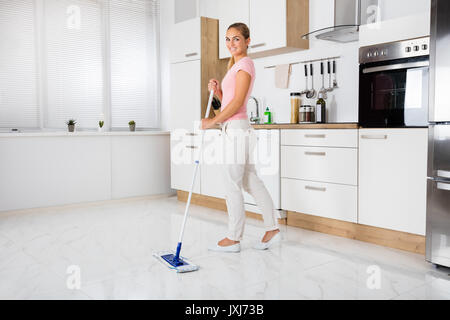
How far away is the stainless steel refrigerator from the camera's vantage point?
223 cm

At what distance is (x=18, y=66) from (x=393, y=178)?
3.54 meters

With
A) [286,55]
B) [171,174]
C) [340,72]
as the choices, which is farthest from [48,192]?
[340,72]

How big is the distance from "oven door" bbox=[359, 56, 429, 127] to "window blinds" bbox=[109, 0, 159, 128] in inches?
116

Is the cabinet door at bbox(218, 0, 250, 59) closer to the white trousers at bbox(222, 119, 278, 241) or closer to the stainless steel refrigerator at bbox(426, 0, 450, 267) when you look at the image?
the white trousers at bbox(222, 119, 278, 241)

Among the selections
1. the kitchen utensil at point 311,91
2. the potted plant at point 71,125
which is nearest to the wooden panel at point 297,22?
the kitchen utensil at point 311,91

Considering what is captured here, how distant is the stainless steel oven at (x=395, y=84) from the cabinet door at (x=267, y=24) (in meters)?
0.95

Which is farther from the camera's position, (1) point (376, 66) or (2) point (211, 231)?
(2) point (211, 231)

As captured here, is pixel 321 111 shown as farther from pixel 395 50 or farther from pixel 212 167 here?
pixel 212 167

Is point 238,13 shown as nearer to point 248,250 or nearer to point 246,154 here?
point 246,154

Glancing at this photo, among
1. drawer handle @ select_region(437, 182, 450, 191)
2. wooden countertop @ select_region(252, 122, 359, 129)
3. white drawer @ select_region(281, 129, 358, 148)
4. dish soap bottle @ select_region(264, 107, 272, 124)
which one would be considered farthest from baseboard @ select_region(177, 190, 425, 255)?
dish soap bottle @ select_region(264, 107, 272, 124)

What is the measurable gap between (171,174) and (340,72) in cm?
203

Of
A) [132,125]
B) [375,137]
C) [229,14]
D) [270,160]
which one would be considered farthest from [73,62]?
[375,137]

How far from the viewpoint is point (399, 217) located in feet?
8.63

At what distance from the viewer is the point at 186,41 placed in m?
4.30
